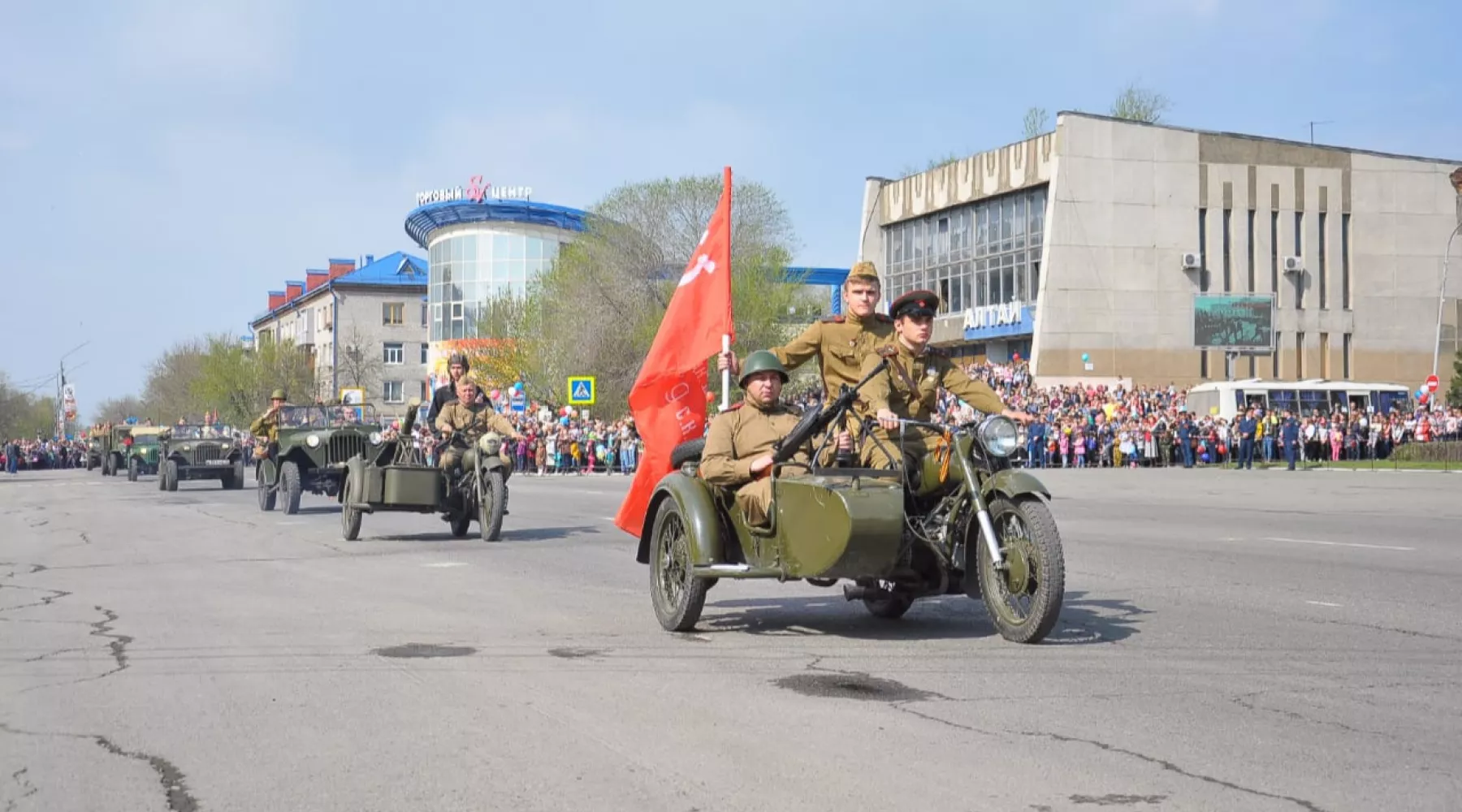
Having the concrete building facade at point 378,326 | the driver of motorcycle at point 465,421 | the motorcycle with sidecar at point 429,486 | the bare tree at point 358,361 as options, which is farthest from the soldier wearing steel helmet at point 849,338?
the concrete building facade at point 378,326

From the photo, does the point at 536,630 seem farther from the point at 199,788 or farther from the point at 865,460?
the point at 199,788

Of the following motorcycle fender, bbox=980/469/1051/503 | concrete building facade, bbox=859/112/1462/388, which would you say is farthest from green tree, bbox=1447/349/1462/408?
motorcycle fender, bbox=980/469/1051/503

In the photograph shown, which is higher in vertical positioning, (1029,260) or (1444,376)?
(1029,260)

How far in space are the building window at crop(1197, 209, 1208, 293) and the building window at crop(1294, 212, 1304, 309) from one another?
445 cm

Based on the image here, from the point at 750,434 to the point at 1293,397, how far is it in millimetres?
47792

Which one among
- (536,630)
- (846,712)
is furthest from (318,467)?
(846,712)

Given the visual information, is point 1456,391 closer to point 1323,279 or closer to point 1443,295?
point 1323,279

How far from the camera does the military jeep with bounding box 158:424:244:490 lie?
118ft

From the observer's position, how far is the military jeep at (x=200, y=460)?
35906 mm

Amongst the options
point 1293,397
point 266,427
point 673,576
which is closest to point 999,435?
point 673,576

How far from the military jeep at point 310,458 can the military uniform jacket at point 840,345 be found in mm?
15075

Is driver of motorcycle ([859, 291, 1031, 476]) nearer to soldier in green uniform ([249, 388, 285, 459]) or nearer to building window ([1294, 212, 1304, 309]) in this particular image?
soldier in green uniform ([249, 388, 285, 459])

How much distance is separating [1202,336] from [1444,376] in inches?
565

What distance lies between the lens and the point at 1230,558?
13.7 meters
